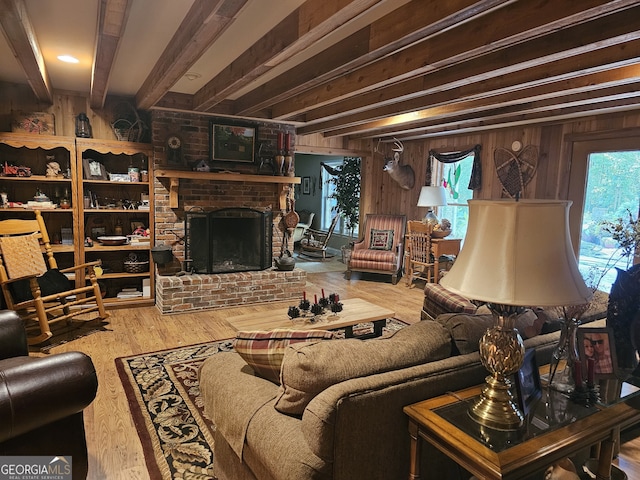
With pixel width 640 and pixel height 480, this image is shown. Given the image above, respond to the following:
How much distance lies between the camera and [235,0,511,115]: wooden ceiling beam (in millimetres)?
1886

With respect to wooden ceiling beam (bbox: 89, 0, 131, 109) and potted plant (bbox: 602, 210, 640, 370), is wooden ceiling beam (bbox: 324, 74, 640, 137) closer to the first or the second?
potted plant (bbox: 602, 210, 640, 370)

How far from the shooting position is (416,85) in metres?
3.40

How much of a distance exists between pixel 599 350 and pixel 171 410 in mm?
2299

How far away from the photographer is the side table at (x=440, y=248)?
224 inches

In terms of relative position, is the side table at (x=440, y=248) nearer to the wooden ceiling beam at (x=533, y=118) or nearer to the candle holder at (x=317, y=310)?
the wooden ceiling beam at (x=533, y=118)

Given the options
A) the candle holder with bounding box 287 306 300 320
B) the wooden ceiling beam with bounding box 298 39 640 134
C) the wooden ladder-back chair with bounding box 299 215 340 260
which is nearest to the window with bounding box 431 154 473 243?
the wooden ceiling beam with bounding box 298 39 640 134

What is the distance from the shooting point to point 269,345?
167cm

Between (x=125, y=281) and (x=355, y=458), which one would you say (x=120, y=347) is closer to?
(x=125, y=281)

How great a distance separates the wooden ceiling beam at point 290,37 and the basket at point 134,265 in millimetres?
2261

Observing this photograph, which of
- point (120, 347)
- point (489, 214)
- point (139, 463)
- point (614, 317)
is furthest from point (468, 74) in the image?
point (120, 347)

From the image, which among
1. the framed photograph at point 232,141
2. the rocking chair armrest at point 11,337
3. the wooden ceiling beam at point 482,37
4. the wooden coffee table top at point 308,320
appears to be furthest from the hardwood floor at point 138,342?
the wooden ceiling beam at point 482,37

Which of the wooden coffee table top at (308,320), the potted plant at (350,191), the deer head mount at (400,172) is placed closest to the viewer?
the wooden coffee table top at (308,320)

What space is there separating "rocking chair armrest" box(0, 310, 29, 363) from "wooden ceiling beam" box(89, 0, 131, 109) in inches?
62.6

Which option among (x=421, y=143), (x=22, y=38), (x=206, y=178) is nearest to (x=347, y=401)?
(x=22, y=38)
